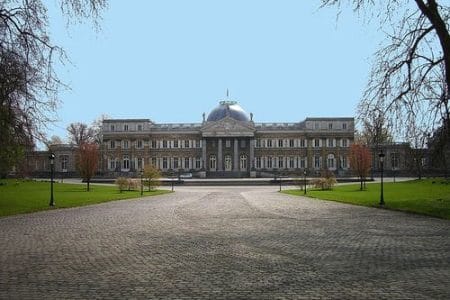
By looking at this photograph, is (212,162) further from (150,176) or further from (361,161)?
(361,161)

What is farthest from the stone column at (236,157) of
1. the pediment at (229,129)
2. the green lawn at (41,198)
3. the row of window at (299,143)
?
the green lawn at (41,198)

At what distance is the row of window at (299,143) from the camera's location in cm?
12588

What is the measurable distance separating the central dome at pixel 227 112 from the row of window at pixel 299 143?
855 cm

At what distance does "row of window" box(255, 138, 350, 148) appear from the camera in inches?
4956

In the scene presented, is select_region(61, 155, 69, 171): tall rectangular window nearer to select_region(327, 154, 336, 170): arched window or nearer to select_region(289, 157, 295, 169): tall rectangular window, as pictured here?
select_region(289, 157, 295, 169): tall rectangular window

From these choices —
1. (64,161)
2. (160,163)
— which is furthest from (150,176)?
(64,161)

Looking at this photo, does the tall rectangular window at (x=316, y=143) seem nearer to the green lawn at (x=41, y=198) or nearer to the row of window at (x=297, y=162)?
the row of window at (x=297, y=162)

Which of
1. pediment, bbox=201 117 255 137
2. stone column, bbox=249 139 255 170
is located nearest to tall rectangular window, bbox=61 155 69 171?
pediment, bbox=201 117 255 137

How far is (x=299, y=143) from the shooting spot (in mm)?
128125

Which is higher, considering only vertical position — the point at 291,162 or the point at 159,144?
the point at 159,144

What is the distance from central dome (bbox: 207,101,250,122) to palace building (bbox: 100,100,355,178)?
11.6 inches

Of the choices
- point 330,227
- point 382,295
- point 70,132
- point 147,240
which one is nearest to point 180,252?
point 147,240

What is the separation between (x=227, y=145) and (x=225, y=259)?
376 ft

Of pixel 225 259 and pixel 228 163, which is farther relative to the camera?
pixel 228 163
